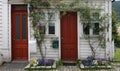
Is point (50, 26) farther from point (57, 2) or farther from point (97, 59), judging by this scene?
point (97, 59)

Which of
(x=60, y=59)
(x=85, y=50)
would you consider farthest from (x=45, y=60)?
(x=85, y=50)

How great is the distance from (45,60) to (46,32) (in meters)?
1.61

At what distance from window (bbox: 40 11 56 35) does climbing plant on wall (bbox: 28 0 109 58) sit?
15 centimetres

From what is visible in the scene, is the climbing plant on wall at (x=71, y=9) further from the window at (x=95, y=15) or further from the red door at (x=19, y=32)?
the red door at (x=19, y=32)

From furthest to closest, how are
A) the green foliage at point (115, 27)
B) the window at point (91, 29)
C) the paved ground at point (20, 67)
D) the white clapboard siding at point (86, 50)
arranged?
the green foliage at point (115, 27), the white clapboard siding at point (86, 50), the window at point (91, 29), the paved ground at point (20, 67)

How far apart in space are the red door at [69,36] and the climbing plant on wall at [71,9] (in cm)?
57

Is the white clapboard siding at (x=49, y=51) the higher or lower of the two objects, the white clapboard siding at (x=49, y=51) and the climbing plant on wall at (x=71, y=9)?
the lower

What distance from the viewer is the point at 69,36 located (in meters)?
15.8

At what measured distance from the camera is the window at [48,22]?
15.2 metres

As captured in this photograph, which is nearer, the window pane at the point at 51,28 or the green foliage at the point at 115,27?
the window pane at the point at 51,28

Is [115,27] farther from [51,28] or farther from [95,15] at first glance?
[51,28]

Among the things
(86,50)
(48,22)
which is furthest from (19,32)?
(86,50)

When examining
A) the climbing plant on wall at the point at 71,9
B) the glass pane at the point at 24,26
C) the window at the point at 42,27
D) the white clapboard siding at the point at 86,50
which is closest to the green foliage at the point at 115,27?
the white clapboard siding at the point at 86,50

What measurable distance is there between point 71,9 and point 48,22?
4.36 feet
